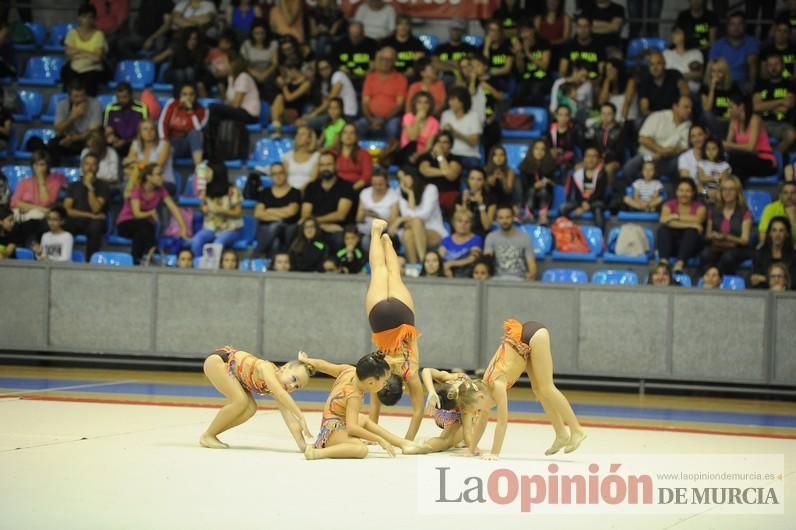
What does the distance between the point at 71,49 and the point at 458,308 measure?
7.25m

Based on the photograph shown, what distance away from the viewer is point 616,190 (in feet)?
45.2

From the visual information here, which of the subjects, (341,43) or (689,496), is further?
(341,43)

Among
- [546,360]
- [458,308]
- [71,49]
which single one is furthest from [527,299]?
[71,49]

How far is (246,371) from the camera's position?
760 centimetres

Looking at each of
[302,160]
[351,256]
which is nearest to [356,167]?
[302,160]

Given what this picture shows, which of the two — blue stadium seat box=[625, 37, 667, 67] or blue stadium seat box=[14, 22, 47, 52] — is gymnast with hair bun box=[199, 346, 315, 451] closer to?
blue stadium seat box=[625, 37, 667, 67]

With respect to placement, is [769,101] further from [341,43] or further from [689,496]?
[689,496]

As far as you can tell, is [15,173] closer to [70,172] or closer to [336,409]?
[70,172]

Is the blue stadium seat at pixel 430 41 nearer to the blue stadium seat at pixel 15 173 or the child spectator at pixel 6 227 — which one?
the blue stadium seat at pixel 15 173

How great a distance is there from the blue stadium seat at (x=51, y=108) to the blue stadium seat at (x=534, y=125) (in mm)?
6142

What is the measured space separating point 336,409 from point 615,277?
621 cm

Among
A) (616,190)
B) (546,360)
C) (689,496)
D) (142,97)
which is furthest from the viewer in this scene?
(142,97)

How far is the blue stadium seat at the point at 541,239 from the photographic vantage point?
13.4 m

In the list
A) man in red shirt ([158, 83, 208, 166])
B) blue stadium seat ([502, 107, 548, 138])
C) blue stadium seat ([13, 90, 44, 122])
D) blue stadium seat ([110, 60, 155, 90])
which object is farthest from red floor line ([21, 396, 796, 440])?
blue stadium seat ([110, 60, 155, 90])
